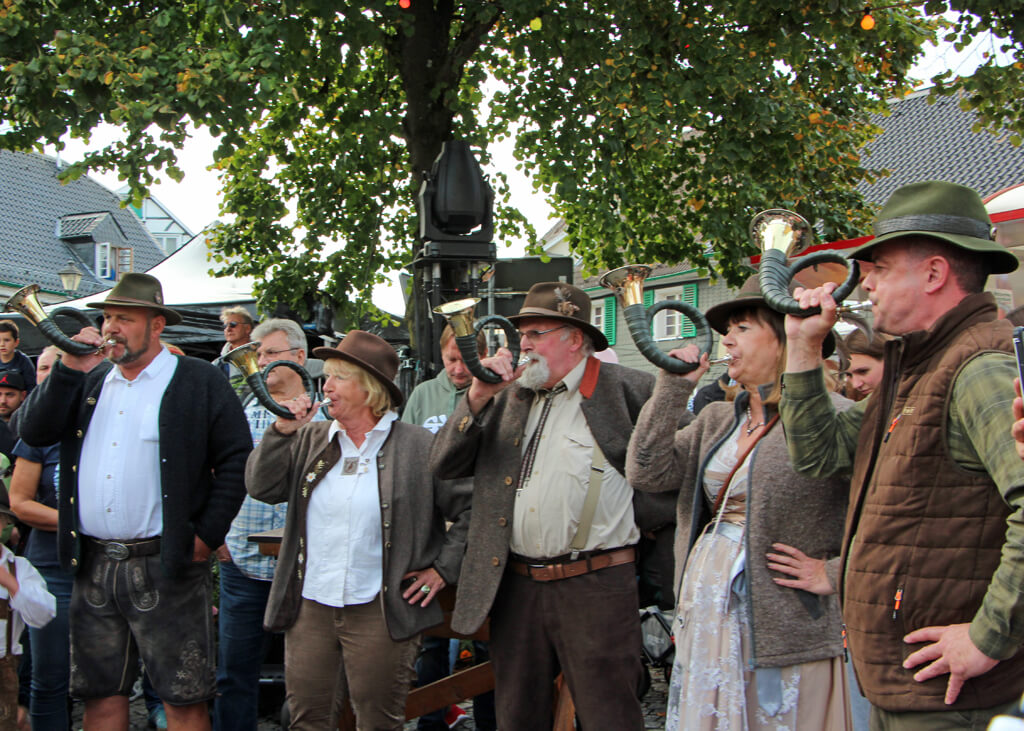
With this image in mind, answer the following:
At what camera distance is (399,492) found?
13.7ft

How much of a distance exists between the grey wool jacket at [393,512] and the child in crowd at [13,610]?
3.62 ft

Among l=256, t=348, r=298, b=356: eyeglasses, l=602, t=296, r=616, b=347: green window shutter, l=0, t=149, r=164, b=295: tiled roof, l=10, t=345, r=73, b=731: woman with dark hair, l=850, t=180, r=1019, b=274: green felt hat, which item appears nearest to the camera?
l=850, t=180, r=1019, b=274: green felt hat

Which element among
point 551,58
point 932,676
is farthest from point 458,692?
point 551,58

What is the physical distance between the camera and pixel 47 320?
418cm

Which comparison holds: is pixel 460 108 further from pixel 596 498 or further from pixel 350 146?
pixel 596 498

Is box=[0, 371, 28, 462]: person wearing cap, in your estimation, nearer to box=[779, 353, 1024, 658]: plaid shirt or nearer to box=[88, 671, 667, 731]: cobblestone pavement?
box=[88, 671, 667, 731]: cobblestone pavement

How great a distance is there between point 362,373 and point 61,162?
3377 cm

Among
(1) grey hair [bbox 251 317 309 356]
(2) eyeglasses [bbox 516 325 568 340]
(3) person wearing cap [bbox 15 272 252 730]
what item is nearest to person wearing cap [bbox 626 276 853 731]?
(2) eyeglasses [bbox 516 325 568 340]

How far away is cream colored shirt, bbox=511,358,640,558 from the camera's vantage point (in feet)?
12.5

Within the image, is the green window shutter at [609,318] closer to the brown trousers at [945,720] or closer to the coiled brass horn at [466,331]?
the coiled brass horn at [466,331]

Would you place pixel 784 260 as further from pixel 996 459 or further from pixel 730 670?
pixel 730 670

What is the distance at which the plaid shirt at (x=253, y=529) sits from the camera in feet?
16.3

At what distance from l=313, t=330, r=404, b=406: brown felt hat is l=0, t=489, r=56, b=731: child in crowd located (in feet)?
5.42

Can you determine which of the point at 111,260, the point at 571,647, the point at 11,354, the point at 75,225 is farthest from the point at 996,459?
the point at 111,260
